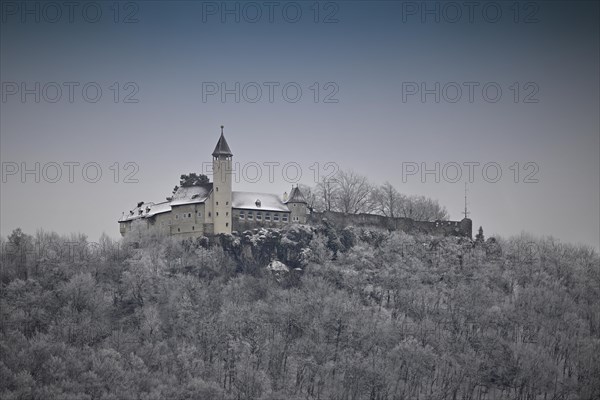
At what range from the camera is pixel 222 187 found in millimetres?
105375

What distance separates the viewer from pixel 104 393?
3482 inches

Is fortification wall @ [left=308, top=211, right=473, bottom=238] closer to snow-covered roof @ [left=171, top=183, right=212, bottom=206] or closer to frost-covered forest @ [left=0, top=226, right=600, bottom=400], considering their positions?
frost-covered forest @ [left=0, top=226, right=600, bottom=400]

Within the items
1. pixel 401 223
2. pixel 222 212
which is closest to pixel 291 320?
pixel 222 212

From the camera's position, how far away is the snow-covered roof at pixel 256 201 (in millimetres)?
106750

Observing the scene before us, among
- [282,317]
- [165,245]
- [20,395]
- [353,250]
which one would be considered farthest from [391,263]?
[20,395]

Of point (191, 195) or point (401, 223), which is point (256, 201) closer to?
point (191, 195)

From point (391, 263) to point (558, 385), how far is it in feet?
64.0

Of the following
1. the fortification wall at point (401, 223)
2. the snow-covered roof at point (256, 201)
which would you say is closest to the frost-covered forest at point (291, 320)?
the fortification wall at point (401, 223)

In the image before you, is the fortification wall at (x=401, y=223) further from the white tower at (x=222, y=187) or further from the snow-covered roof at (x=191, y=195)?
the snow-covered roof at (x=191, y=195)

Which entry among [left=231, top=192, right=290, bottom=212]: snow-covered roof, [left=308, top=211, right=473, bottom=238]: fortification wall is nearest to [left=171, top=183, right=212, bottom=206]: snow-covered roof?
[left=231, top=192, right=290, bottom=212]: snow-covered roof

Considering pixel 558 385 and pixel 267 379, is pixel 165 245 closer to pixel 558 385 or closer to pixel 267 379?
pixel 267 379

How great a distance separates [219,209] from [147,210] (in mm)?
8495

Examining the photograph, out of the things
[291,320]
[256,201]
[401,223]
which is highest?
[256,201]

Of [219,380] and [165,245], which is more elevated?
[165,245]
